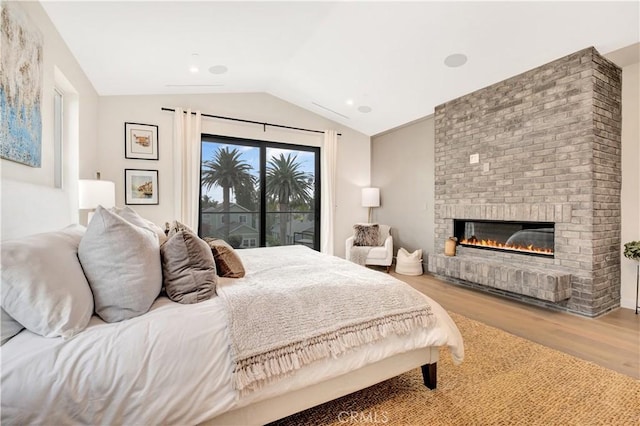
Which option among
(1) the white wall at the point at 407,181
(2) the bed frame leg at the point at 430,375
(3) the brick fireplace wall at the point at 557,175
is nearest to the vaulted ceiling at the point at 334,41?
(3) the brick fireplace wall at the point at 557,175

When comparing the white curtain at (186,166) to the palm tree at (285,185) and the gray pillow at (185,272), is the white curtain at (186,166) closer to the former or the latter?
the palm tree at (285,185)

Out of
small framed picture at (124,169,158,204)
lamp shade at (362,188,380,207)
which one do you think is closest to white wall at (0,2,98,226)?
small framed picture at (124,169,158,204)

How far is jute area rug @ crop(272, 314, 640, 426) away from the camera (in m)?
1.50

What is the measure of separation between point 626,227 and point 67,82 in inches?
228

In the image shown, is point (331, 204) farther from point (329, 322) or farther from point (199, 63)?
point (329, 322)

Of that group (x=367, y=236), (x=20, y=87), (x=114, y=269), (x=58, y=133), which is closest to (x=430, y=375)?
(x=114, y=269)

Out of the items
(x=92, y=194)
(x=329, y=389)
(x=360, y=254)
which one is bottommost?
(x=329, y=389)

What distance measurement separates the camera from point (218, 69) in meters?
3.70

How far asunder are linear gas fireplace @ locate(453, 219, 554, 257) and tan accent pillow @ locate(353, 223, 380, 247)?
4.58 feet

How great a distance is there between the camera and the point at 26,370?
3.09 feet

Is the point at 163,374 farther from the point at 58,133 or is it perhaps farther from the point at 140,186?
the point at 140,186

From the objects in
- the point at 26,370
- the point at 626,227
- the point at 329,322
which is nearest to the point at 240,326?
the point at 329,322

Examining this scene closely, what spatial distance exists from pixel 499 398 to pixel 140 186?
15.3 feet

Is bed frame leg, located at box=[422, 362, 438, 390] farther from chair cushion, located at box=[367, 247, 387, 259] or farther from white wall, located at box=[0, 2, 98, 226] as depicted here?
chair cushion, located at box=[367, 247, 387, 259]
